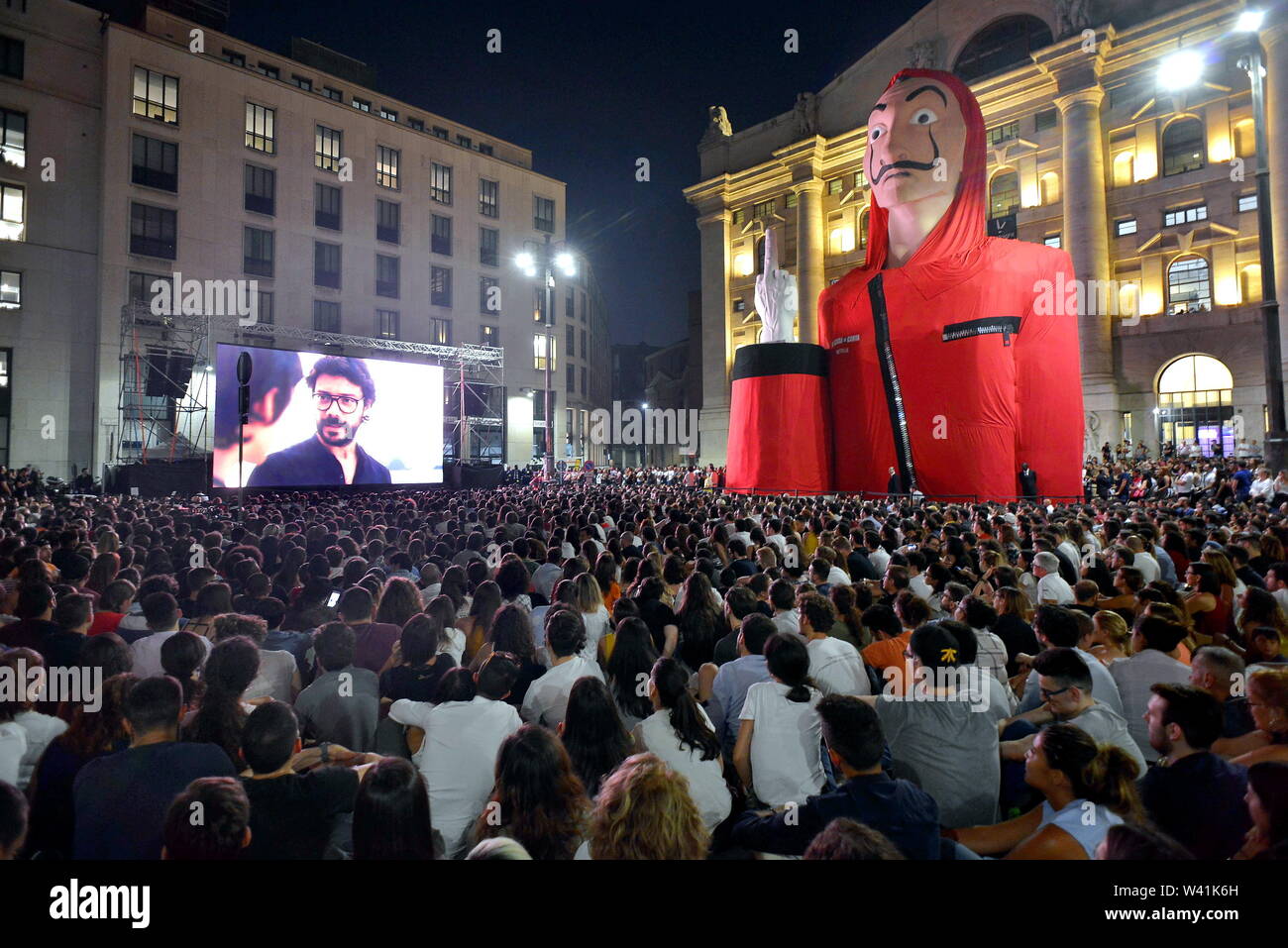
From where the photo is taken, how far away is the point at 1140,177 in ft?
102

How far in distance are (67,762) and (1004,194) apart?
42.9m

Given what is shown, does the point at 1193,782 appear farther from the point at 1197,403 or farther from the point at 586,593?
the point at 1197,403

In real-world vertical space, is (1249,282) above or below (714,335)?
below

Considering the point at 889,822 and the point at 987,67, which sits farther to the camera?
the point at 987,67

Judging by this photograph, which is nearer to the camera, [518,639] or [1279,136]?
[518,639]

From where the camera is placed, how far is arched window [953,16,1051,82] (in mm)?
35375

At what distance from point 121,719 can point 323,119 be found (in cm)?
4035

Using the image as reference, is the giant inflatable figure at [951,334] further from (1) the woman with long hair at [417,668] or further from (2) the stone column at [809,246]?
(2) the stone column at [809,246]

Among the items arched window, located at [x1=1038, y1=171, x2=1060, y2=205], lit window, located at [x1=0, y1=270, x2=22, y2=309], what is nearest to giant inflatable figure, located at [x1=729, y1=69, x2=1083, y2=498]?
arched window, located at [x1=1038, y1=171, x2=1060, y2=205]

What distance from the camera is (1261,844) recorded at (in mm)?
2449

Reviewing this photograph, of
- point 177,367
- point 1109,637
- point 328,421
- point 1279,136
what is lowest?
point 1109,637

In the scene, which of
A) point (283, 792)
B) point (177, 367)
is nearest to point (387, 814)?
point (283, 792)
